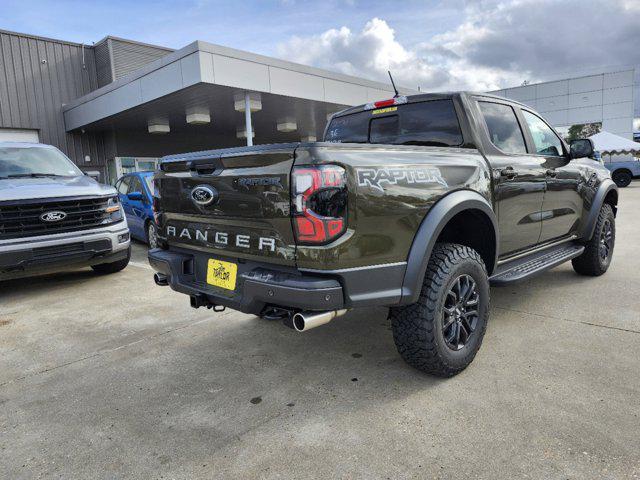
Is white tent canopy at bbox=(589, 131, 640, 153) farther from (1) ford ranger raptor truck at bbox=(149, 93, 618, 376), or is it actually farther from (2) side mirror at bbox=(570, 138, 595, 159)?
(1) ford ranger raptor truck at bbox=(149, 93, 618, 376)

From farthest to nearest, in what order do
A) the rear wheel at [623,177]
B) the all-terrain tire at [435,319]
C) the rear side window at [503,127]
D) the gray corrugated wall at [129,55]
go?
the rear wheel at [623,177]
the gray corrugated wall at [129,55]
the rear side window at [503,127]
the all-terrain tire at [435,319]

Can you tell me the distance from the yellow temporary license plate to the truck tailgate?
7 cm

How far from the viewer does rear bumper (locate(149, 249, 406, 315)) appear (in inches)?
86.9

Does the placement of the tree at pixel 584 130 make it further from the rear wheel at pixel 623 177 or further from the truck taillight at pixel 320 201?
the truck taillight at pixel 320 201

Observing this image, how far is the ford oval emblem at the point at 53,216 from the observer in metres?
5.00

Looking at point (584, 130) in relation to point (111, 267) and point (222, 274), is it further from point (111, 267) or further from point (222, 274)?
point (222, 274)

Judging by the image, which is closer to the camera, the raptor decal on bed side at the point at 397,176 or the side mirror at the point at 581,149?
the raptor decal on bed side at the point at 397,176

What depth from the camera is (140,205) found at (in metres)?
7.86

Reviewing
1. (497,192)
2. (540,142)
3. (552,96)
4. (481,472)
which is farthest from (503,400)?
(552,96)

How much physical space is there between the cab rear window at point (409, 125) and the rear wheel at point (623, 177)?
768 inches

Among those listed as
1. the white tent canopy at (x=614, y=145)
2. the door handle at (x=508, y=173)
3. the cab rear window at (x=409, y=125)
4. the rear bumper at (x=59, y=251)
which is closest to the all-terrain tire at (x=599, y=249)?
the door handle at (x=508, y=173)

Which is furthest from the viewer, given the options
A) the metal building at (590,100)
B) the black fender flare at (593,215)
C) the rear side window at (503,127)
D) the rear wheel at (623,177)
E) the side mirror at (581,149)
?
the metal building at (590,100)

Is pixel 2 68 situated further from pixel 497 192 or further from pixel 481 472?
pixel 481 472

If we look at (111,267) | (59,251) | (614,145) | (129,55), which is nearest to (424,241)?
(59,251)
